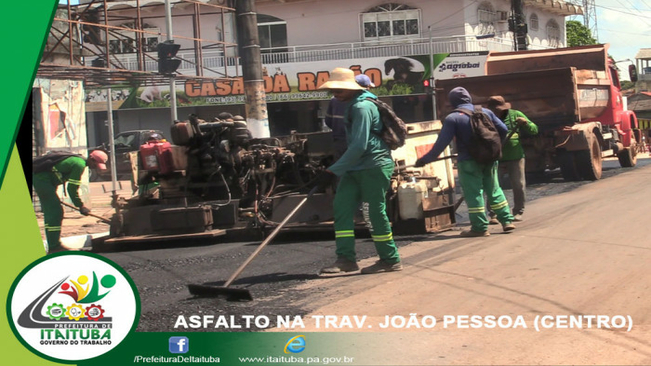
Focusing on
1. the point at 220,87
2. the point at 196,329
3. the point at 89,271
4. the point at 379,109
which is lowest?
the point at 196,329

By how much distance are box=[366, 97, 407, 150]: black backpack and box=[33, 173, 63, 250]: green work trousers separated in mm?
2415

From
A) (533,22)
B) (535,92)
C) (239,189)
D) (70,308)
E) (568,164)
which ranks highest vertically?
(533,22)

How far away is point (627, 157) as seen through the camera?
16.5m

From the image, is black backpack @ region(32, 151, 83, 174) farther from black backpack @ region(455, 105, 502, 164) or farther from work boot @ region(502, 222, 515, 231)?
work boot @ region(502, 222, 515, 231)

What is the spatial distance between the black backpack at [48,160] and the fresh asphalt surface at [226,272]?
0.99 metres

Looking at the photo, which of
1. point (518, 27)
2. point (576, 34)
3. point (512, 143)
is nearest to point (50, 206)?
point (512, 143)

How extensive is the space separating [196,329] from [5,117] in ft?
5.22

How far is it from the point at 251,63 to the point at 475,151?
3.12 metres

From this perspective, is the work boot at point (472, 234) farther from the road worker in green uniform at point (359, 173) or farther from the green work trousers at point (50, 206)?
the green work trousers at point (50, 206)

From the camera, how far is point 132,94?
1125cm

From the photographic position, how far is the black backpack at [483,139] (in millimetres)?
7562

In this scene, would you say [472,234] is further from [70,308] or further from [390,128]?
[70,308]

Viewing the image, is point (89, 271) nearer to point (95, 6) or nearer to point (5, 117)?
point (5, 117)

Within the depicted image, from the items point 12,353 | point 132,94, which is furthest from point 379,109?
point 132,94
